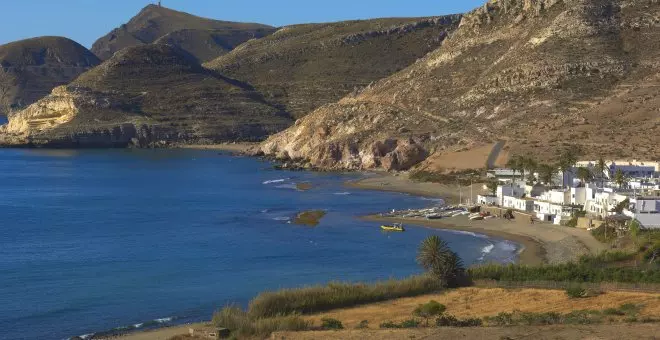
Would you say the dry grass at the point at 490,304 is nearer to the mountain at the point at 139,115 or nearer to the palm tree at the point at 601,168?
the palm tree at the point at 601,168

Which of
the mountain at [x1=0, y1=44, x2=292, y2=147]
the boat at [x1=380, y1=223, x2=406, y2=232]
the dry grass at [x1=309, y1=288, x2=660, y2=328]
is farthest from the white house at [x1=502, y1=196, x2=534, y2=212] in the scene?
the mountain at [x1=0, y1=44, x2=292, y2=147]

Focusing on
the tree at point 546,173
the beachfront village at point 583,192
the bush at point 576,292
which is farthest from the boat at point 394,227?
the bush at point 576,292

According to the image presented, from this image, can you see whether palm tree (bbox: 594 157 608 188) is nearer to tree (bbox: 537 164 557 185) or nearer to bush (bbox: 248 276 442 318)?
tree (bbox: 537 164 557 185)

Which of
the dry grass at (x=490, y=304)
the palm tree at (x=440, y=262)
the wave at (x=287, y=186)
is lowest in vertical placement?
the wave at (x=287, y=186)

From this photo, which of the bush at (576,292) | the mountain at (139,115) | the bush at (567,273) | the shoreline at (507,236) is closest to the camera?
the bush at (576,292)

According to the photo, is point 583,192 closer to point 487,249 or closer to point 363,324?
point 487,249

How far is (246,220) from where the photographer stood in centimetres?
7512

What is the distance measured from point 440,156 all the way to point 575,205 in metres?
39.1

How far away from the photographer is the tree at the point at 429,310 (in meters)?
Answer: 37.6

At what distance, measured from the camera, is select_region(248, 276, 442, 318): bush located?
38.7m

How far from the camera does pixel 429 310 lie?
125 ft

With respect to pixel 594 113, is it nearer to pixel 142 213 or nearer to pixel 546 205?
pixel 546 205

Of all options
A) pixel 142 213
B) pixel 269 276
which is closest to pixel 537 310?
pixel 269 276

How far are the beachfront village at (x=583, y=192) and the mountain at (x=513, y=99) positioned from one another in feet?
35.1
